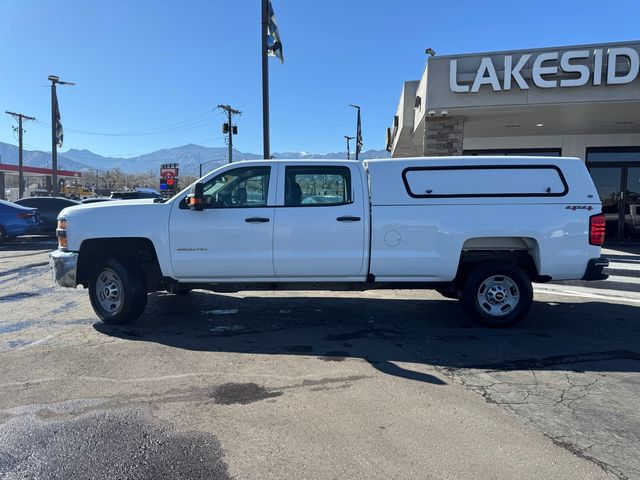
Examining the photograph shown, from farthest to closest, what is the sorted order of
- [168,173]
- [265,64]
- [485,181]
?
[168,173]
[265,64]
[485,181]

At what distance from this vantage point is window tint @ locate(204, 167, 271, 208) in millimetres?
5824

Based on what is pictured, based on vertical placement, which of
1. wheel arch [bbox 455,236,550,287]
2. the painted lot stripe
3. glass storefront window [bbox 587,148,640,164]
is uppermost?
glass storefront window [bbox 587,148,640,164]

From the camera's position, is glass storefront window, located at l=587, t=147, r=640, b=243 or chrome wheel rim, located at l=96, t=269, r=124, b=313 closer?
chrome wheel rim, located at l=96, t=269, r=124, b=313

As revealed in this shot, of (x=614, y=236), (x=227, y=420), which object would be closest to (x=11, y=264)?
(x=227, y=420)

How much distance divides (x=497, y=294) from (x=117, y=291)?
15.9 feet

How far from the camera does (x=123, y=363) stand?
4.75 m

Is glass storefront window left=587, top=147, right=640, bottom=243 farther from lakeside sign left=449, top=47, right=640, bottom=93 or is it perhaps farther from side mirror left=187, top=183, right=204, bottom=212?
side mirror left=187, top=183, right=204, bottom=212

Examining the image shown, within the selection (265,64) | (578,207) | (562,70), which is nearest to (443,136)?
(562,70)

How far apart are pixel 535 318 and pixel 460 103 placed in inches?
246

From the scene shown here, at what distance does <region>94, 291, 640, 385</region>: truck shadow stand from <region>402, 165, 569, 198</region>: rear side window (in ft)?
5.59

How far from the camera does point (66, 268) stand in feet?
19.3

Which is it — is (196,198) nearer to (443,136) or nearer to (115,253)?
(115,253)

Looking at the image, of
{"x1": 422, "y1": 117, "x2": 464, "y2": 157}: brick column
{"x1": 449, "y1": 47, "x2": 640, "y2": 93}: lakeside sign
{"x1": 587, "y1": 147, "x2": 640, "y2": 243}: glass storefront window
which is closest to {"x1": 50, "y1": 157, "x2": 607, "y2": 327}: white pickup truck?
{"x1": 449, "y1": 47, "x2": 640, "y2": 93}: lakeside sign

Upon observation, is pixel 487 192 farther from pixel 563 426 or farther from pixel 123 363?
pixel 123 363
